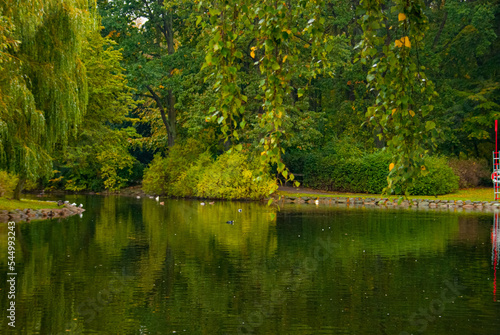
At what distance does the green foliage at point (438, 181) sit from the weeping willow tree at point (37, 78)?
20.2m

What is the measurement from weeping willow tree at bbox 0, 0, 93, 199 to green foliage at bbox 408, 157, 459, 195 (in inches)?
795

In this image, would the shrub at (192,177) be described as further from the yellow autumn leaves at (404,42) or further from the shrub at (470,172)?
the yellow autumn leaves at (404,42)

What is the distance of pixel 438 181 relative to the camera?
35.7m

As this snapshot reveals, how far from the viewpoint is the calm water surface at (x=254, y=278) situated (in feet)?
29.9

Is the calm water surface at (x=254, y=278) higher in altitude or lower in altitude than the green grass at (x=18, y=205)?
lower

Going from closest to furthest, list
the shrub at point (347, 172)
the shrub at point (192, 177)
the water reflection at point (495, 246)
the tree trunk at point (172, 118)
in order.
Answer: the water reflection at point (495, 246) < the shrub at point (347, 172) < the shrub at point (192, 177) < the tree trunk at point (172, 118)

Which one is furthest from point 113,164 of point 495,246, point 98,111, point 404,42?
point 404,42

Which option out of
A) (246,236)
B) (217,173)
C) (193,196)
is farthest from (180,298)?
(193,196)

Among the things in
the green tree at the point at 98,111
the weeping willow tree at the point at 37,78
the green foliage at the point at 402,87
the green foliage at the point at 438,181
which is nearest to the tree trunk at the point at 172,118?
the green tree at the point at 98,111

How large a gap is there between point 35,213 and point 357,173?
19825 mm

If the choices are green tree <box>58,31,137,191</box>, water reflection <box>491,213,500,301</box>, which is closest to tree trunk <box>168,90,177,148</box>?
green tree <box>58,31,137,191</box>

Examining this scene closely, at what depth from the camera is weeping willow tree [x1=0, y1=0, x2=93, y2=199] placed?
1991cm

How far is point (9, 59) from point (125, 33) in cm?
2098

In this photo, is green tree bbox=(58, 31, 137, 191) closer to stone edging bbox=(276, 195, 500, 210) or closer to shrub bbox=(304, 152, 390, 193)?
stone edging bbox=(276, 195, 500, 210)
